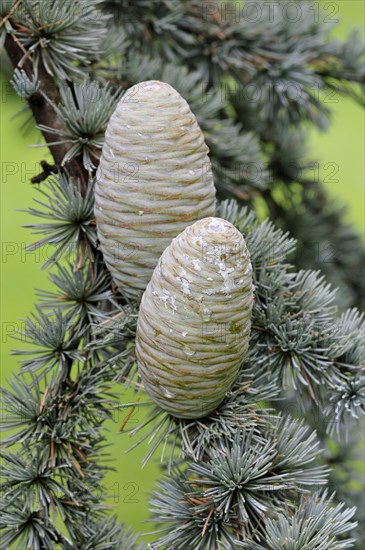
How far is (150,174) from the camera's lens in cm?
53

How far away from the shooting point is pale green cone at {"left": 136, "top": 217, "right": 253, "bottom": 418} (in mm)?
479

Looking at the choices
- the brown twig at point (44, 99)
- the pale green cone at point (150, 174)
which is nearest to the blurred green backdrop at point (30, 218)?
the brown twig at point (44, 99)

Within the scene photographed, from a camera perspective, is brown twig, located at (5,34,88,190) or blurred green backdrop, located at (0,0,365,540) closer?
A: brown twig, located at (5,34,88,190)

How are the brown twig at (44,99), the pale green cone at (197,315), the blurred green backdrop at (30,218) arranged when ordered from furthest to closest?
the blurred green backdrop at (30,218) < the brown twig at (44,99) < the pale green cone at (197,315)

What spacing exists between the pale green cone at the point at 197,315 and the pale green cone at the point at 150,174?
0.04 meters

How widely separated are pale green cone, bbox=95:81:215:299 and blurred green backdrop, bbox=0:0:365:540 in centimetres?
Result: 69

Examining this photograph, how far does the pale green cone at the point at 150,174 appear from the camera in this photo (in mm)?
527

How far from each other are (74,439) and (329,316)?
9.1 inches

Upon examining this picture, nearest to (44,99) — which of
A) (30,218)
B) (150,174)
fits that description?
(150,174)

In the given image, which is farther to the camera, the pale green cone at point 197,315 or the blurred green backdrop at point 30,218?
the blurred green backdrop at point 30,218

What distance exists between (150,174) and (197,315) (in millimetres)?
109

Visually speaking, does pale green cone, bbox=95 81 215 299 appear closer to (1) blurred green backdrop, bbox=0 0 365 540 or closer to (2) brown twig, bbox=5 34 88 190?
(2) brown twig, bbox=5 34 88 190

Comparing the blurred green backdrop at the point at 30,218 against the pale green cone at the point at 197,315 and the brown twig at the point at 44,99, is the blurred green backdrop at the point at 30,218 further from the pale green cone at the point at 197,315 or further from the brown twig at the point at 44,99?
the pale green cone at the point at 197,315

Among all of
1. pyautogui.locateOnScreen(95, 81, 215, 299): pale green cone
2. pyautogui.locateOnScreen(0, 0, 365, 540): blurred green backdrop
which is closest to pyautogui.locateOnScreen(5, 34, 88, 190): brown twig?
pyautogui.locateOnScreen(95, 81, 215, 299): pale green cone
